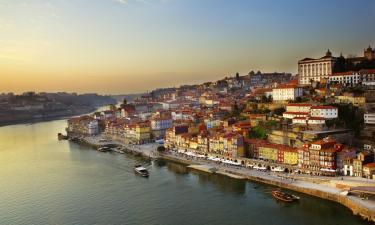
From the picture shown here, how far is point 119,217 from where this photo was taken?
12875 mm

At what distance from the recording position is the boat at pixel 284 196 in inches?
534

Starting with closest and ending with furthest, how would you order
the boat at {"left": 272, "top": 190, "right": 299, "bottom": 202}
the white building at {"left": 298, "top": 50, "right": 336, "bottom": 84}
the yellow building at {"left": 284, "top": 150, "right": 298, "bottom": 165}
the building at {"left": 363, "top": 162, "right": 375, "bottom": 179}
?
the boat at {"left": 272, "top": 190, "right": 299, "bottom": 202} < the building at {"left": 363, "top": 162, "right": 375, "bottom": 179} < the yellow building at {"left": 284, "top": 150, "right": 298, "bottom": 165} < the white building at {"left": 298, "top": 50, "right": 336, "bottom": 84}

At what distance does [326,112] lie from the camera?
19562 mm

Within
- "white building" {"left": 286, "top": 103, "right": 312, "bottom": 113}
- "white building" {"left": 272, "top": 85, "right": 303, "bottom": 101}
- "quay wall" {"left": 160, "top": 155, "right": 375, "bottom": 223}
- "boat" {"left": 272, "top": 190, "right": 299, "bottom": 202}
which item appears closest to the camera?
"quay wall" {"left": 160, "top": 155, "right": 375, "bottom": 223}

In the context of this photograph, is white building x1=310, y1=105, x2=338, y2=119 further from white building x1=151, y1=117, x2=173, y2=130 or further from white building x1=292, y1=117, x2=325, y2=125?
white building x1=151, y1=117, x2=173, y2=130

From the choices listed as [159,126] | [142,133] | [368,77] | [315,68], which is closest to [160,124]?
[159,126]

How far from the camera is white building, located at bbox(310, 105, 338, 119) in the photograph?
64.0ft

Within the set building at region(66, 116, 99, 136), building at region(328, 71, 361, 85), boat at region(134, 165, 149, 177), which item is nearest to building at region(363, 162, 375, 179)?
boat at region(134, 165, 149, 177)

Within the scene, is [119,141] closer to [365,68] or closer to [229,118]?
[229,118]

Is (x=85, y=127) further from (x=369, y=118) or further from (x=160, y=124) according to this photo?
(x=369, y=118)

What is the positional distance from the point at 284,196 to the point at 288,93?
37.3 feet

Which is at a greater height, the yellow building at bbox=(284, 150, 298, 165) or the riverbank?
the yellow building at bbox=(284, 150, 298, 165)

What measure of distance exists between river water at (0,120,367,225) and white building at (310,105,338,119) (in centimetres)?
577

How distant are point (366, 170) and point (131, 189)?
8.25 metres
